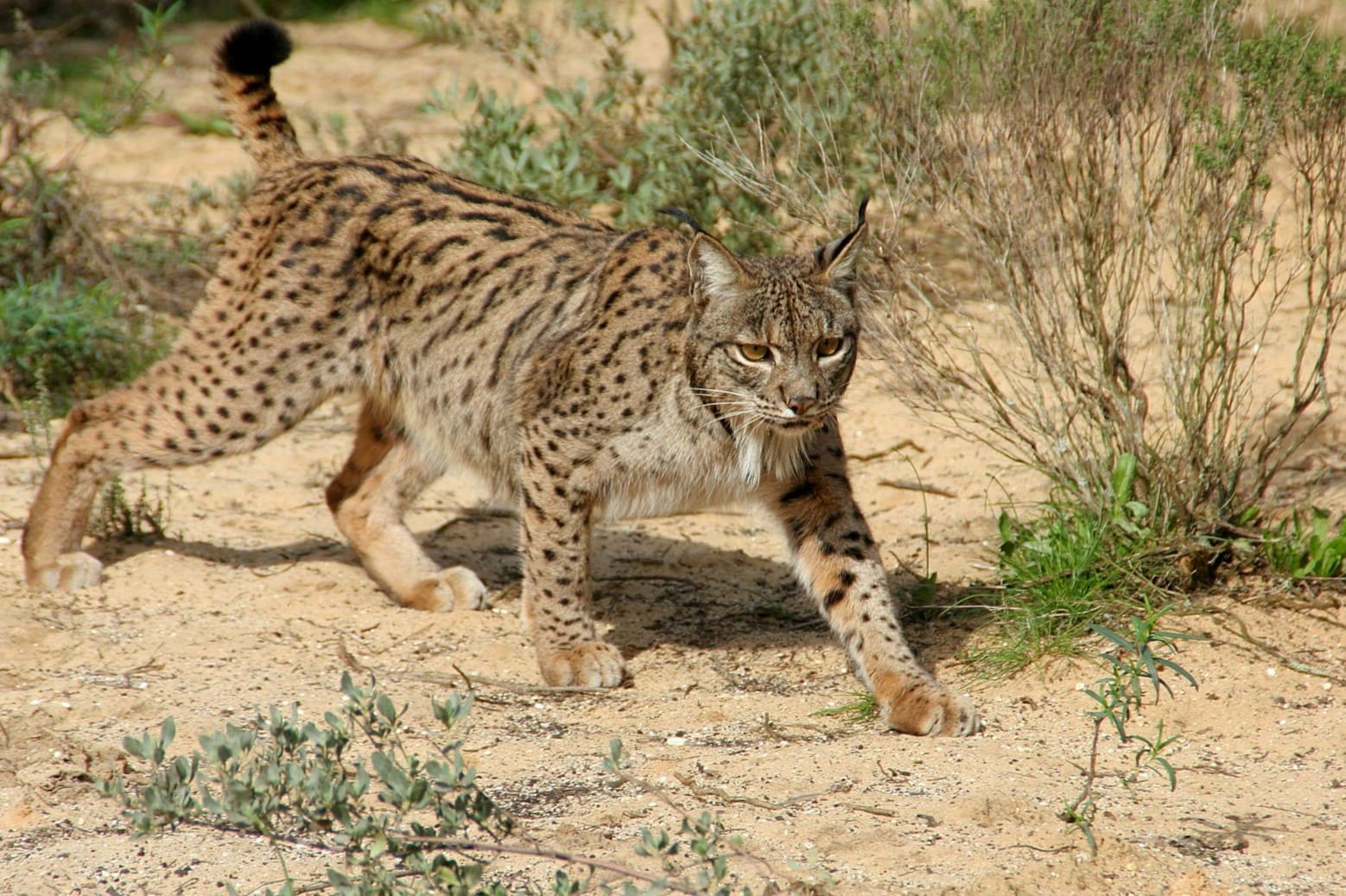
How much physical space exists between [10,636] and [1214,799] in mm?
3627

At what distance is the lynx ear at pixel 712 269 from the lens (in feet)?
15.0

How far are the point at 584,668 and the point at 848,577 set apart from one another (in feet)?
2.86

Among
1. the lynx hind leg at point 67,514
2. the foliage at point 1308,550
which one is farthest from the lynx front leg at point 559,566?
the foliage at point 1308,550

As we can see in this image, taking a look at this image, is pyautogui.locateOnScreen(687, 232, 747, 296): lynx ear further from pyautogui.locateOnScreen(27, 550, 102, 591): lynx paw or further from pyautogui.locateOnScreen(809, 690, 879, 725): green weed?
pyautogui.locateOnScreen(27, 550, 102, 591): lynx paw

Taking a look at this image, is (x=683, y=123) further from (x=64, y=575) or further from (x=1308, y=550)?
(x=1308, y=550)

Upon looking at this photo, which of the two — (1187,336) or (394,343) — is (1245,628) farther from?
(394,343)

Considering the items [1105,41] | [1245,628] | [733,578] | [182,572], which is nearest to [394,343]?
[182,572]

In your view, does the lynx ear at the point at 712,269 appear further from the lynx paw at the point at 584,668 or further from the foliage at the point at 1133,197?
the lynx paw at the point at 584,668

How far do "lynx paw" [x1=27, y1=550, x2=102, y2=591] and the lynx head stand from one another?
2292 mm

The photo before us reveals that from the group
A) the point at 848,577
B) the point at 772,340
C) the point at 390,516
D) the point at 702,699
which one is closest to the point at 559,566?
the point at 702,699

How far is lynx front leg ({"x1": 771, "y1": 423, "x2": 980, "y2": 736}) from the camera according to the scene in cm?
440

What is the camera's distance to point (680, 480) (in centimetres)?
487

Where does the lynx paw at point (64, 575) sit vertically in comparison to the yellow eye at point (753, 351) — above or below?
below

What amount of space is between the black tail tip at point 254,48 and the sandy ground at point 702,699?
1.76 meters
